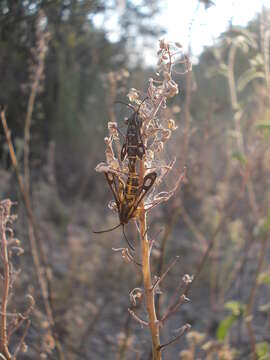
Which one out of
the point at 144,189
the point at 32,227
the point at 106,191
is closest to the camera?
the point at 144,189

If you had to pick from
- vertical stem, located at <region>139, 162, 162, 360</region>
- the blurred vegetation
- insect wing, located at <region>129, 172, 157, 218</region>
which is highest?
the blurred vegetation

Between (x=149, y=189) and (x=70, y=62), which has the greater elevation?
(x=70, y=62)

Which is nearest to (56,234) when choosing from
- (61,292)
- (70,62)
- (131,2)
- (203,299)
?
(61,292)

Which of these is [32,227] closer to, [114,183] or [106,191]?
[114,183]

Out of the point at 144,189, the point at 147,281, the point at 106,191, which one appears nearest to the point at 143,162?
the point at 144,189

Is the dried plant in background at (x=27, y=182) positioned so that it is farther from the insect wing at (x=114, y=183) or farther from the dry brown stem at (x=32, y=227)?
the insect wing at (x=114, y=183)

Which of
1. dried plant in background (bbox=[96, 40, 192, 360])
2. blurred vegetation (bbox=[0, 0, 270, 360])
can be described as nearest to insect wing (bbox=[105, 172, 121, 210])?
dried plant in background (bbox=[96, 40, 192, 360])

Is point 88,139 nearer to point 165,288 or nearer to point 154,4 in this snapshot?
point 165,288

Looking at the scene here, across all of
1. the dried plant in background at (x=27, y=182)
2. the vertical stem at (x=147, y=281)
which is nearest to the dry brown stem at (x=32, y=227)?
the dried plant in background at (x=27, y=182)

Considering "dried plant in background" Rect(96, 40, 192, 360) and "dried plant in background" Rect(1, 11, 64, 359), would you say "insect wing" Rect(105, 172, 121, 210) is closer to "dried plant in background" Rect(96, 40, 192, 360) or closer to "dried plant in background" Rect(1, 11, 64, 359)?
"dried plant in background" Rect(96, 40, 192, 360)
